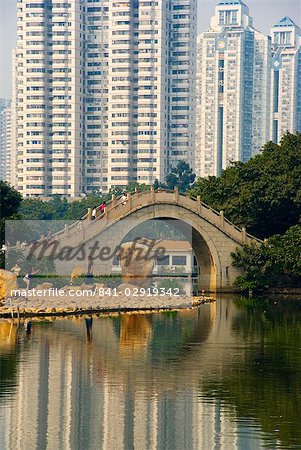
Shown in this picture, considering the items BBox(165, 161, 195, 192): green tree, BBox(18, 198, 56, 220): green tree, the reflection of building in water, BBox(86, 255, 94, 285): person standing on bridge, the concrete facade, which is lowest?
the reflection of building in water

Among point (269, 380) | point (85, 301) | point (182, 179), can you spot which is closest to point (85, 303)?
point (85, 301)

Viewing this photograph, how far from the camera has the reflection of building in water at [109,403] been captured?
2414 cm

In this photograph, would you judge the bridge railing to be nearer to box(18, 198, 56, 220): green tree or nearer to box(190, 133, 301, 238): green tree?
box(190, 133, 301, 238): green tree

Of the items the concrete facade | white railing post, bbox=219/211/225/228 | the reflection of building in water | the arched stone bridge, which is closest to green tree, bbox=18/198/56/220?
the arched stone bridge

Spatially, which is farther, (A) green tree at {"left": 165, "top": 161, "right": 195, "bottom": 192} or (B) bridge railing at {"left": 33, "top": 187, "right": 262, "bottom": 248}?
(A) green tree at {"left": 165, "top": 161, "right": 195, "bottom": 192}

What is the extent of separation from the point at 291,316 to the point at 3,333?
Result: 45.9 feet

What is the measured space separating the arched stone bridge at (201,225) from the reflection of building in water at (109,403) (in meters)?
21.2

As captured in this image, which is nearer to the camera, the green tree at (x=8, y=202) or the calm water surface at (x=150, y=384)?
the calm water surface at (x=150, y=384)

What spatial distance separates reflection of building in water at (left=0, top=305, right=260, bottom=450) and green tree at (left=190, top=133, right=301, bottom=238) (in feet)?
85.9

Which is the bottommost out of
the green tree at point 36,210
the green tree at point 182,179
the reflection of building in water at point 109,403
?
the reflection of building in water at point 109,403

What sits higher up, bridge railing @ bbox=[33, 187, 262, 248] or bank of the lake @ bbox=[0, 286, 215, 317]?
bridge railing @ bbox=[33, 187, 262, 248]

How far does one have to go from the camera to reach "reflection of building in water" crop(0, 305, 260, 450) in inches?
950

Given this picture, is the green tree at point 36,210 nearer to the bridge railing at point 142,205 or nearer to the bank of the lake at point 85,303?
the bridge railing at point 142,205

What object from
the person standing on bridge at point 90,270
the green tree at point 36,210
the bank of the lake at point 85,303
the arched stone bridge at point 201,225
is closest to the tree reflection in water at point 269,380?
the bank of the lake at point 85,303
